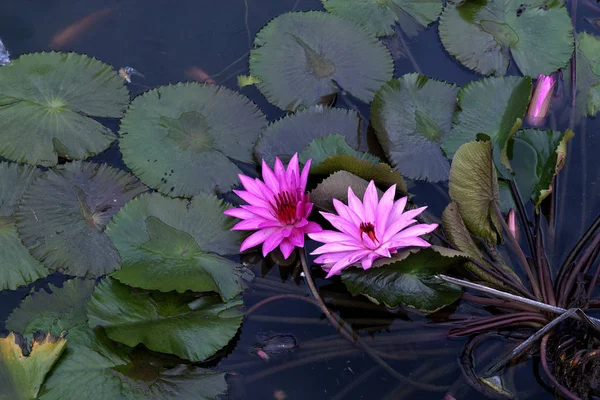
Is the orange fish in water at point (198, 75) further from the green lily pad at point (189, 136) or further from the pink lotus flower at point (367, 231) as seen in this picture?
the pink lotus flower at point (367, 231)

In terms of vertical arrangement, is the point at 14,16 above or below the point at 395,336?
above

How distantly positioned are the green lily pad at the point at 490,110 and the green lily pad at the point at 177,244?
1.21m

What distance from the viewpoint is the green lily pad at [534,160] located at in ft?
9.55

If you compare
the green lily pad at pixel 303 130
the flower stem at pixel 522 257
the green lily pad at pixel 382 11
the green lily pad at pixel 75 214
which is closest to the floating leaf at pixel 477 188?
the flower stem at pixel 522 257

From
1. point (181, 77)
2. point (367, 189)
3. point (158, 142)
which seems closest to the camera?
point (367, 189)

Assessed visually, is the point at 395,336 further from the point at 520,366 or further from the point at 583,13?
the point at 583,13

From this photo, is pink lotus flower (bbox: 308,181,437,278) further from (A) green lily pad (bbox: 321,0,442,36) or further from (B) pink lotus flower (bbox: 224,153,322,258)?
(A) green lily pad (bbox: 321,0,442,36)

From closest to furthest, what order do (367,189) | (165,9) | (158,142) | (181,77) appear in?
(367,189) → (158,142) → (181,77) → (165,9)

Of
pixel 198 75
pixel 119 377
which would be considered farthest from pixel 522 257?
pixel 198 75

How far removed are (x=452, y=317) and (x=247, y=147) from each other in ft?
4.28

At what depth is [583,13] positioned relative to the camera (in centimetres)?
382

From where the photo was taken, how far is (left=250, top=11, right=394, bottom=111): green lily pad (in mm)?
3266

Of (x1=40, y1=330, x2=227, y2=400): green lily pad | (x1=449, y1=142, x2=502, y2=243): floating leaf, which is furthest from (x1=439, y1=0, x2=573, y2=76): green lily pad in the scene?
(x1=40, y1=330, x2=227, y2=400): green lily pad

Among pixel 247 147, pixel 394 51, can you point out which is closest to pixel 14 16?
pixel 247 147
